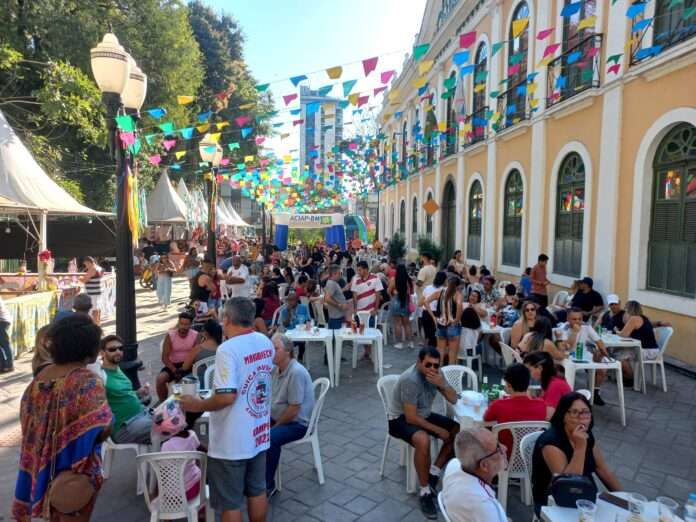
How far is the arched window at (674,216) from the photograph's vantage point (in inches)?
274

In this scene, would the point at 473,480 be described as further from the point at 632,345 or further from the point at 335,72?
the point at 335,72

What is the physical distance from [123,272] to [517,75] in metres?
11.2

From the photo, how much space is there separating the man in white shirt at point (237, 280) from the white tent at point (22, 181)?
4233 mm

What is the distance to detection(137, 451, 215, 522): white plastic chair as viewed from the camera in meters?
2.79

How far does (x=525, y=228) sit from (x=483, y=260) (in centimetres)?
273

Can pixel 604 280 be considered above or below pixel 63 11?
below

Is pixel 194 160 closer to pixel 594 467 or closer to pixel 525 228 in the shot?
pixel 525 228

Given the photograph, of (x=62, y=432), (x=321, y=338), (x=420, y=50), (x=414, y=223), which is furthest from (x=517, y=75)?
(x=62, y=432)

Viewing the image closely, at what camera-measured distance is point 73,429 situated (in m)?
2.12

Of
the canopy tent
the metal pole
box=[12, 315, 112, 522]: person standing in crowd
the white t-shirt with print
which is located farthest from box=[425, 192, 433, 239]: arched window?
box=[12, 315, 112, 522]: person standing in crowd

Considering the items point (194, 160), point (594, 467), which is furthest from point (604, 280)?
point (194, 160)

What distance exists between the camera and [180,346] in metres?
5.14

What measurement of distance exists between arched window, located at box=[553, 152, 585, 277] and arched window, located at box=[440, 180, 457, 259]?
716 cm

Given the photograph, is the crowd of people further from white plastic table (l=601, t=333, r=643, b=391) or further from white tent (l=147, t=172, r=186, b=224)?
white tent (l=147, t=172, r=186, b=224)
